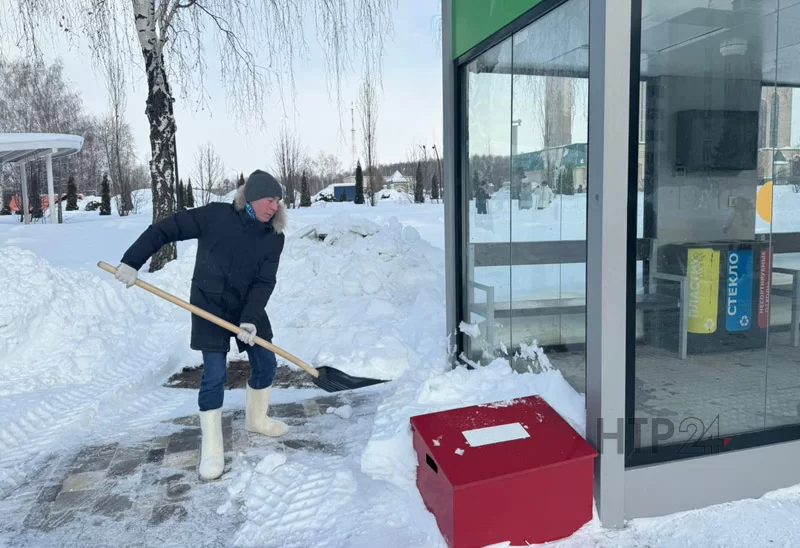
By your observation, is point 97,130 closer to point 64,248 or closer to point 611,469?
point 64,248

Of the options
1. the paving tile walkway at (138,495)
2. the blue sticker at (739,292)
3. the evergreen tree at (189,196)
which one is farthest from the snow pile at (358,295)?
the evergreen tree at (189,196)

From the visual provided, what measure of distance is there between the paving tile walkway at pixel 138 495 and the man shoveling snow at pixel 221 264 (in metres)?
0.24

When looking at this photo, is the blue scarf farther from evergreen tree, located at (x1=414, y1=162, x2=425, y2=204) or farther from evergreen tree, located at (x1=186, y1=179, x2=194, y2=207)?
evergreen tree, located at (x1=414, y1=162, x2=425, y2=204)

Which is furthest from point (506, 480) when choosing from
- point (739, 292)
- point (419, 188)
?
point (419, 188)

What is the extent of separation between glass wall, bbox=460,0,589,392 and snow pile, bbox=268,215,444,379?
53.8 inches

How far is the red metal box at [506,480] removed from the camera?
251cm

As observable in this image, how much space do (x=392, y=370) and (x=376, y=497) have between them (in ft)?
7.60

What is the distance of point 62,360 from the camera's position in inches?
212

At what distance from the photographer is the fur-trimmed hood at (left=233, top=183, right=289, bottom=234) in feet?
12.0

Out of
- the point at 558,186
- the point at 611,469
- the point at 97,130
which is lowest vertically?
the point at 611,469

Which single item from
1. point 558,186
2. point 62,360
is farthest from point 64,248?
point 558,186

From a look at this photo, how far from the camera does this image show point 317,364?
18.0 feet

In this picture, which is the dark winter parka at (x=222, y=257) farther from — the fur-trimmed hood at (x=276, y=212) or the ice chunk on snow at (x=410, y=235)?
the ice chunk on snow at (x=410, y=235)

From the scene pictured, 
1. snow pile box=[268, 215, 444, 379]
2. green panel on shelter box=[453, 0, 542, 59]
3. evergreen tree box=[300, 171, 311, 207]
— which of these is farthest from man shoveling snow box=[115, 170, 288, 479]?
evergreen tree box=[300, 171, 311, 207]
